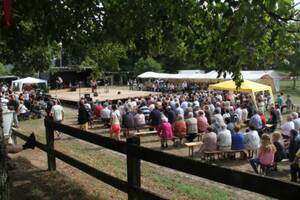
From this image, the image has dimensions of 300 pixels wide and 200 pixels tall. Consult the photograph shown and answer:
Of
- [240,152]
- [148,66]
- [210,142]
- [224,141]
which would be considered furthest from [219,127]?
[148,66]

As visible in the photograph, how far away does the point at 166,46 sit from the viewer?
28.0 feet

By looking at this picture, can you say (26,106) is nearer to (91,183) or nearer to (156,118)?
(156,118)

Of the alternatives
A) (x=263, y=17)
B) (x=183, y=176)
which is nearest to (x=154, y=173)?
(x=183, y=176)

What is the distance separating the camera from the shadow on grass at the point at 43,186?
6703mm

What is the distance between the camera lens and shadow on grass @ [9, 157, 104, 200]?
6.70 m

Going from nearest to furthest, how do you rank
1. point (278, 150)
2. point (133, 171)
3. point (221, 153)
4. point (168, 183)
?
point (133, 171)
point (168, 183)
point (278, 150)
point (221, 153)

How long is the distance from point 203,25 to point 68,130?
2748mm

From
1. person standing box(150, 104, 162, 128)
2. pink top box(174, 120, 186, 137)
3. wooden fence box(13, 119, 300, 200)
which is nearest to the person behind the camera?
wooden fence box(13, 119, 300, 200)

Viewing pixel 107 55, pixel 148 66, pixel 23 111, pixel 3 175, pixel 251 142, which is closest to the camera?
pixel 3 175

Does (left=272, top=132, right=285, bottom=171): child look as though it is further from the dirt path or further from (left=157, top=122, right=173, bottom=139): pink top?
(left=157, top=122, right=173, bottom=139): pink top

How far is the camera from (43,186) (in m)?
7.33

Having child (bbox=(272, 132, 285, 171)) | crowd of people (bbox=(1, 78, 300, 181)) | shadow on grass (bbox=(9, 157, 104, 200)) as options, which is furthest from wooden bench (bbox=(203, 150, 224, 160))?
shadow on grass (bbox=(9, 157, 104, 200))

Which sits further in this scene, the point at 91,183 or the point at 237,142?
the point at 237,142

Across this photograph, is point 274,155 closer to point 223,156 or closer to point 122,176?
point 223,156
